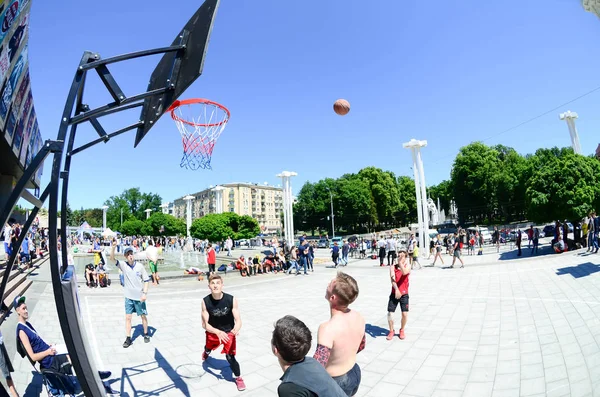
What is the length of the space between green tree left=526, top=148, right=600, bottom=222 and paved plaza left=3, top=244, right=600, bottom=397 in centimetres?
736

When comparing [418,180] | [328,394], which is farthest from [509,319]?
[418,180]

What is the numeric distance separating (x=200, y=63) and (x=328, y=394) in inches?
116

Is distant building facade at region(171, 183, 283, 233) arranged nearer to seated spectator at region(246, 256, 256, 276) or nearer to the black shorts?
seated spectator at region(246, 256, 256, 276)

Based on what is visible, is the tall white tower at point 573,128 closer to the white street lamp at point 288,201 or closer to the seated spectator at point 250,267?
the white street lamp at point 288,201

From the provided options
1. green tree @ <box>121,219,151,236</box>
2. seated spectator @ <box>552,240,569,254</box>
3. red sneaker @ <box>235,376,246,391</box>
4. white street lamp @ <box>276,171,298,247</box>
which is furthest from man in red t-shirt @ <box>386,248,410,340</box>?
green tree @ <box>121,219,151,236</box>

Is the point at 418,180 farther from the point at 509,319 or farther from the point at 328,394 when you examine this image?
the point at 328,394

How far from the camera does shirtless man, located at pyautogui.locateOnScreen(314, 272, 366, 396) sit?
2.74 metres

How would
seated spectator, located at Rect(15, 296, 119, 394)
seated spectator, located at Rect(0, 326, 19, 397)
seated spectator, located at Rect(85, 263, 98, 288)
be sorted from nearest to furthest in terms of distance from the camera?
seated spectator, located at Rect(0, 326, 19, 397), seated spectator, located at Rect(15, 296, 119, 394), seated spectator, located at Rect(85, 263, 98, 288)

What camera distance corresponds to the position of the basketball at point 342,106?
11.9 meters

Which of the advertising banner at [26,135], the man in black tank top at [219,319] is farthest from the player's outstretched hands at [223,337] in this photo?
the advertising banner at [26,135]

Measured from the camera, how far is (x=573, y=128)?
131 feet

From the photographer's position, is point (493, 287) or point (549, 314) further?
point (493, 287)

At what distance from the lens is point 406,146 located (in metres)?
23.6

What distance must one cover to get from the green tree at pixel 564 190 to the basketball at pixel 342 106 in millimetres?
14311
